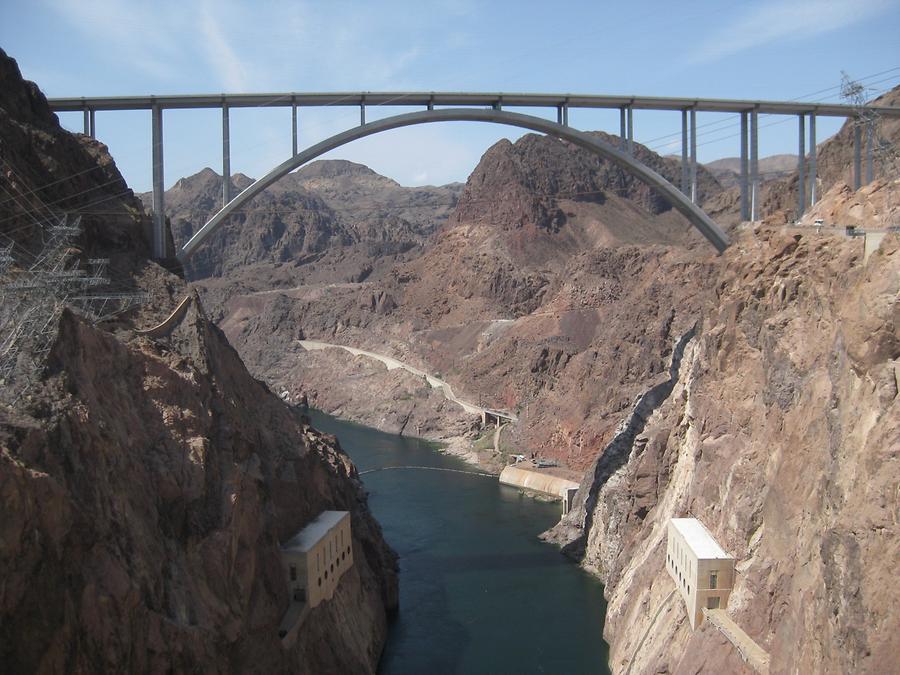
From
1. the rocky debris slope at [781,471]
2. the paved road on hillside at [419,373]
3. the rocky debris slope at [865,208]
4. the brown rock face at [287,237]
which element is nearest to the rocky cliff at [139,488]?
the rocky debris slope at [781,471]

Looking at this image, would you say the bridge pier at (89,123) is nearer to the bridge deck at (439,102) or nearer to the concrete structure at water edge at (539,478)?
the bridge deck at (439,102)

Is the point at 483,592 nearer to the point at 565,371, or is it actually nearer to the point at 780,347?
the point at 780,347

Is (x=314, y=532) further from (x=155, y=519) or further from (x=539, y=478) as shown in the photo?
(x=539, y=478)

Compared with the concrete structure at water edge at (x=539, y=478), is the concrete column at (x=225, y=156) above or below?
above

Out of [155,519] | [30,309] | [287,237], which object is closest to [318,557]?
[155,519]

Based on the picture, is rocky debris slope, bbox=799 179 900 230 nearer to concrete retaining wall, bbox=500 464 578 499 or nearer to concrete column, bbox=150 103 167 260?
concrete column, bbox=150 103 167 260
